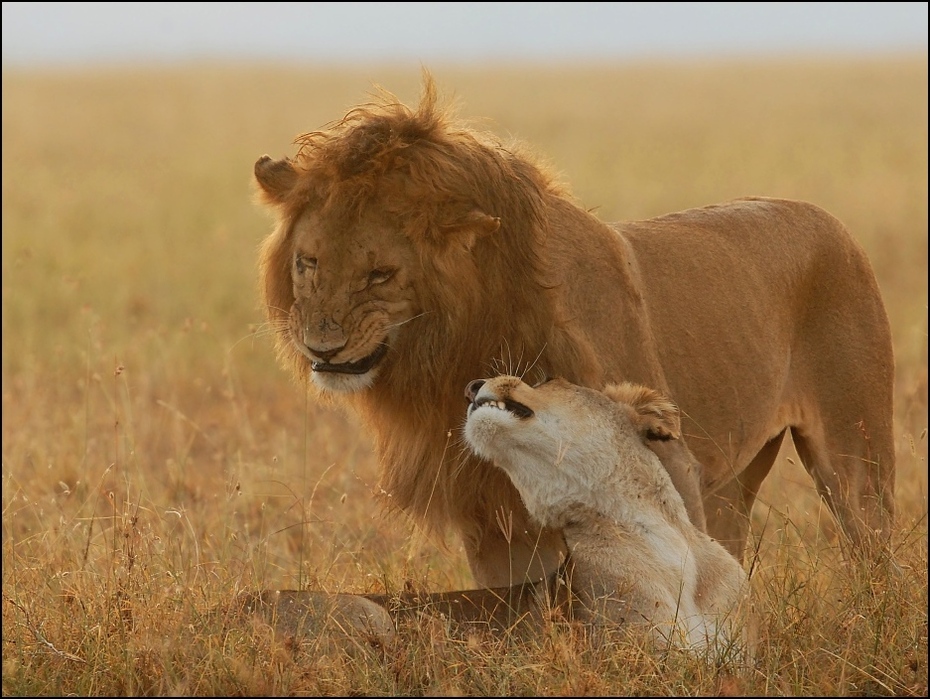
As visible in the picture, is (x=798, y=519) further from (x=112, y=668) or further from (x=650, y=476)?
(x=112, y=668)

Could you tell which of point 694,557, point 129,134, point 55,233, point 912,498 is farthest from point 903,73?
point 694,557

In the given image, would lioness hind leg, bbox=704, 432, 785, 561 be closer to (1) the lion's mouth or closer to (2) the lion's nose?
(1) the lion's mouth

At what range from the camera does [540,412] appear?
11.6 feet

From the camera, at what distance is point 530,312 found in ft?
12.1

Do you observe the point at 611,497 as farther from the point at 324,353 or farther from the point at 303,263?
the point at 303,263

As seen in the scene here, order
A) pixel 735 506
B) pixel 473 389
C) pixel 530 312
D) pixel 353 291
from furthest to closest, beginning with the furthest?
1. pixel 735 506
2. pixel 530 312
3. pixel 473 389
4. pixel 353 291

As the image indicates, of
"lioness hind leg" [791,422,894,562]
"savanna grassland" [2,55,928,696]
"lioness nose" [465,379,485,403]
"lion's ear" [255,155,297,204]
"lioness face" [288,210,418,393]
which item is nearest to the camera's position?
"savanna grassland" [2,55,928,696]

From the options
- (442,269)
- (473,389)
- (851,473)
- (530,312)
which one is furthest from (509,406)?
(851,473)

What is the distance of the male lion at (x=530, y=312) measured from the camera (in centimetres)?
351

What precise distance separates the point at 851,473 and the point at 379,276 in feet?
7.04

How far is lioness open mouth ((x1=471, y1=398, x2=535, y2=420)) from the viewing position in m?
3.53

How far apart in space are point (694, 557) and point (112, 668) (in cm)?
161

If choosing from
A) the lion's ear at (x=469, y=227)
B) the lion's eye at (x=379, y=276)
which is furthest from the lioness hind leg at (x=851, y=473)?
the lion's eye at (x=379, y=276)

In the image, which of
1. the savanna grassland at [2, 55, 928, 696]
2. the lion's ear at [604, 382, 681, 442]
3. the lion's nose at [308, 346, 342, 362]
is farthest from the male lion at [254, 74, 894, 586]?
the savanna grassland at [2, 55, 928, 696]
